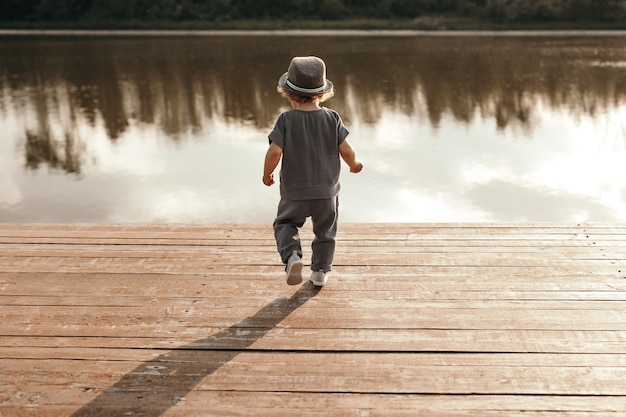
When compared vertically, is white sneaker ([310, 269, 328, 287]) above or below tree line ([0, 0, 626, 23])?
below

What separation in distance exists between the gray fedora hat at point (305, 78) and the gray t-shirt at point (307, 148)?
8 centimetres

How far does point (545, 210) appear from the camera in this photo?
5668 mm

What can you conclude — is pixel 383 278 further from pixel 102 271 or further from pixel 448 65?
pixel 448 65

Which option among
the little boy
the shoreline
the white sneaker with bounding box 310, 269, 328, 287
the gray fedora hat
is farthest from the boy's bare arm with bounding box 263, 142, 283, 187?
the shoreline

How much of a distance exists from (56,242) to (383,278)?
5.47 feet

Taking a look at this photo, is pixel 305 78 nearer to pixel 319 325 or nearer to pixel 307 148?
pixel 307 148

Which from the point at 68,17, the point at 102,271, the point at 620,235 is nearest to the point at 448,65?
the point at 620,235

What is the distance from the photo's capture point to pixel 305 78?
2.68 meters

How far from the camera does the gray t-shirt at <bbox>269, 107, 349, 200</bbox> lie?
2744mm

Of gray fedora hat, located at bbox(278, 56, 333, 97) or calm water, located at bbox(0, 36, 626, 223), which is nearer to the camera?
gray fedora hat, located at bbox(278, 56, 333, 97)

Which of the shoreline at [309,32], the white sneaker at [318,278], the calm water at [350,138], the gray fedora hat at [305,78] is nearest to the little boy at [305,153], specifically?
the gray fedora hat at [305,78]

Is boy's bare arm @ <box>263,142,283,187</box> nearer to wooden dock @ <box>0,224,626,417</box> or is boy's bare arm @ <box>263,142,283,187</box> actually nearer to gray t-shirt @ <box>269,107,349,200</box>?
gray t-shirt @ <box>269,107,349,200</box>

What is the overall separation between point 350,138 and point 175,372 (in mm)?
6079

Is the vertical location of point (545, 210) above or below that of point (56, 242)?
below
